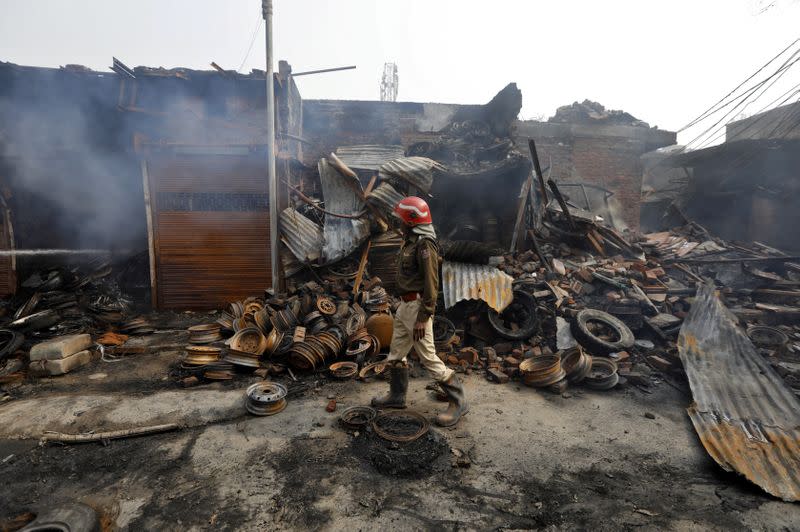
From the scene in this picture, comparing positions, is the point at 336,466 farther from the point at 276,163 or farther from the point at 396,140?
the point at 396,140

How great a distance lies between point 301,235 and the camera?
8234mm

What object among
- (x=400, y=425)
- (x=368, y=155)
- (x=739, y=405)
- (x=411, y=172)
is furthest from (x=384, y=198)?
(x=739, y=405)

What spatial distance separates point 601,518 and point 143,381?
5.62 metres

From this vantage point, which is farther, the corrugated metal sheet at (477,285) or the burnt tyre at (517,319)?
the corrugated metal sheet at (477,285)

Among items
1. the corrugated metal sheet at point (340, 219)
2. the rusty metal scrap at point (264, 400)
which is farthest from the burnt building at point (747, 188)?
the rusty metal scrap at point (264, 400)

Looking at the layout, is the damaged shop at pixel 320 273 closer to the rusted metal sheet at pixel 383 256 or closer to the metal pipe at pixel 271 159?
the rusted metal sheet at pixel 383 256

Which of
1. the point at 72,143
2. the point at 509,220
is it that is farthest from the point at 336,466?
the point at 72,143

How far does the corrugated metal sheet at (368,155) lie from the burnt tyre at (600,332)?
20.1 feet

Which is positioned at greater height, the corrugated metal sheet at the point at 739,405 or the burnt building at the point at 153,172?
the burnt building at the point at 153,172

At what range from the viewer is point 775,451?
335 centimetres

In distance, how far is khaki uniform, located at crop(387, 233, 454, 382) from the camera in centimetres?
401

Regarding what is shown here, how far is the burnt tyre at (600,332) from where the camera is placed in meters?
5.64

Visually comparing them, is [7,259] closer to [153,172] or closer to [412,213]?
[153,172]

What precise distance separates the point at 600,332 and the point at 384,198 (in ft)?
16.2
